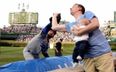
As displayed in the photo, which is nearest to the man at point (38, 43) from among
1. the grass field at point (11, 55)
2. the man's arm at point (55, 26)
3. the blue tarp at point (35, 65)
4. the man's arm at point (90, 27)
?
the blue tarp at point (35, 65)

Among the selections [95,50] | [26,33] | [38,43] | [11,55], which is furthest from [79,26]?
[26,33]

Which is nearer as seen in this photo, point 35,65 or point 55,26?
point 55,26

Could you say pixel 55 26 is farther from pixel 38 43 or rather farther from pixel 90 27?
pixel 38 43

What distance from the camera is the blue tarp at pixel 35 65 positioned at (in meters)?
8.66

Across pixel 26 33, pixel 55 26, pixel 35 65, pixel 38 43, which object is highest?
pixel 55 26

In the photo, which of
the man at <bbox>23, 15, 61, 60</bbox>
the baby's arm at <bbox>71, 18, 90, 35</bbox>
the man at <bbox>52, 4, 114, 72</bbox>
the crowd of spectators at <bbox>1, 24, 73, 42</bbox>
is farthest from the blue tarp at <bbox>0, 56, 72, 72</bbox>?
the crowd of spectators at <bbox>1, 24, 73, 42</bbox>

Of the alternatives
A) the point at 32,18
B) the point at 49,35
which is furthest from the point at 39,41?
the point at 32,18

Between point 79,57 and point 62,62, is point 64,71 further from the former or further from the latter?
point 62,62

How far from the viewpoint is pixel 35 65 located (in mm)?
9086

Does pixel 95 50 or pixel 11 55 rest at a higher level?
pixel 95 50

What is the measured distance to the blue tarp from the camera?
28.4 feet

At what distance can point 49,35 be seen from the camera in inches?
406

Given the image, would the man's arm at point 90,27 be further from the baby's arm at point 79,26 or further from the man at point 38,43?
the man at point 38,43

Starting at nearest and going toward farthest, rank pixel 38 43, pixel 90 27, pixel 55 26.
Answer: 1. pixel 90 27
2. pixel 55 26
3. pixel 38 43
